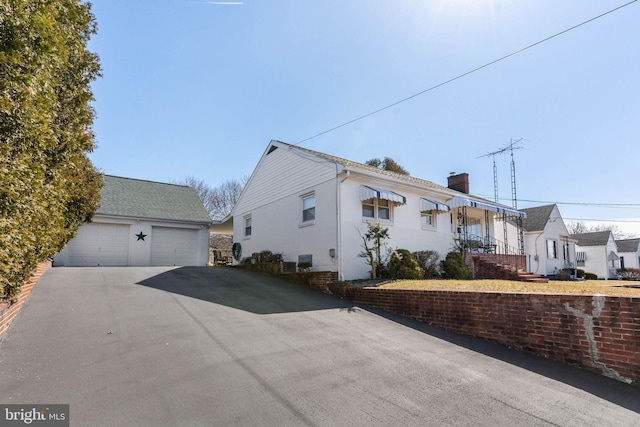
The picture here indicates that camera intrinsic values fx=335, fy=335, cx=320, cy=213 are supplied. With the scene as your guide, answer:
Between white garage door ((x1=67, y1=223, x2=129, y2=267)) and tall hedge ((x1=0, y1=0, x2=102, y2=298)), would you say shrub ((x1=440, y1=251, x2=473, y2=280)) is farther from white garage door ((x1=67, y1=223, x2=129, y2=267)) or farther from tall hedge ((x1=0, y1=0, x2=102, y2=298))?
white garage door ((x1=67, y1=223, x2=129, y2=267))

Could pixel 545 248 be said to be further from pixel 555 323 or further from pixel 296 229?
pixel 555 323

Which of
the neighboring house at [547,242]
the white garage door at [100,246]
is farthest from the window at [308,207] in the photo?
the neighboring house at [547,242]

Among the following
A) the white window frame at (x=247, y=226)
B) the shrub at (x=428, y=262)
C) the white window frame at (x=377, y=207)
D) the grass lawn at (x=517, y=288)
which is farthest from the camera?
the white window frame at (x=247, y=226)

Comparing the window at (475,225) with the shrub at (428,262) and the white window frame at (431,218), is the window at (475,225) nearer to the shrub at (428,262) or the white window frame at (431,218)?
the white window frame at (431,218)

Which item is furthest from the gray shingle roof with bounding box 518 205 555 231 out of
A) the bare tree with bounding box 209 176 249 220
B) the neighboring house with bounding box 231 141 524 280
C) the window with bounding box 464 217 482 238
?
the bare tree with bounding box 209 176 249 220

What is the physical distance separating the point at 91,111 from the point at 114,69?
106 inches

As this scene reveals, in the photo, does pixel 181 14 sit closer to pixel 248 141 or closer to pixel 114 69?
pixel 114 69

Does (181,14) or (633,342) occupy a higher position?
(181,14)

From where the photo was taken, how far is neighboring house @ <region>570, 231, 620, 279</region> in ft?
110

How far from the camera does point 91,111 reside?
7336mm

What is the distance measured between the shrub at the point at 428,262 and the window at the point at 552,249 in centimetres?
1681

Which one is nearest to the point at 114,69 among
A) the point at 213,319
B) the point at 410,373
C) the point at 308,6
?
the point at 308,6

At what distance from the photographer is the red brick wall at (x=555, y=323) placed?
4.81 m

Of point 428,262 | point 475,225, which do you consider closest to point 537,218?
point 475,225
